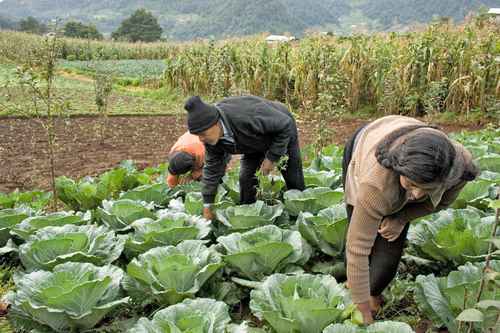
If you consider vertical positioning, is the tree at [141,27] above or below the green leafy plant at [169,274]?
above

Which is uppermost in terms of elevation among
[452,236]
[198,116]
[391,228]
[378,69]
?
[198,116]

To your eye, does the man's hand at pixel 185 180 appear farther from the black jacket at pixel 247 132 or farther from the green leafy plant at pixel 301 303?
the green leafy plant at pixel 301 303

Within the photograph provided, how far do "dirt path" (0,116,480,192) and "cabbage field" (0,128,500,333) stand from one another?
3.17m

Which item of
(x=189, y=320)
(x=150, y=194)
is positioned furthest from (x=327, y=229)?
(x=150, y=194)

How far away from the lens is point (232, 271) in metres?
2.87

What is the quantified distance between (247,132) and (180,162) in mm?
→ 1003

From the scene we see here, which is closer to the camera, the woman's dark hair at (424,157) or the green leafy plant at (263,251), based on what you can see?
the woman's dark hair at (424,157)

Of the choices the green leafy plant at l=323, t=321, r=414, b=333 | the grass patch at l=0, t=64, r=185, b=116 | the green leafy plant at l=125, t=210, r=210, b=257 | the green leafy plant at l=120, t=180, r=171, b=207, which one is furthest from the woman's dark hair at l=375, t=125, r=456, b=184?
the grass patch at l=0, t=64, r=185, b=116

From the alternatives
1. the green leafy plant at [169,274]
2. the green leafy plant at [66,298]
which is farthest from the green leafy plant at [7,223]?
the green leafy plant at [169,274]

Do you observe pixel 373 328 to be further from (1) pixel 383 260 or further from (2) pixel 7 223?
(2) pixel 7 223

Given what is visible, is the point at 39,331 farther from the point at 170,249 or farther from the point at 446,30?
the point at 446,30

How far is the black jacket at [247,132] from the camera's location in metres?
3.15

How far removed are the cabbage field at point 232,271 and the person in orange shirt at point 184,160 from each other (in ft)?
1.70

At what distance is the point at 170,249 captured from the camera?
256 centimetres
